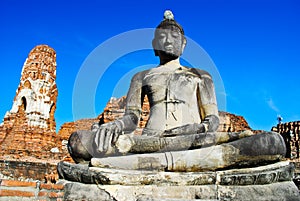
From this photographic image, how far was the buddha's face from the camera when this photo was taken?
4141 millimetres

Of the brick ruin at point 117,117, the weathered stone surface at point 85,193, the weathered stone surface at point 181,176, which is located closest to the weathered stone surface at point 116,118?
the brick ruin at point 117,117

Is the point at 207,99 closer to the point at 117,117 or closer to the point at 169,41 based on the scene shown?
the point at 169,41

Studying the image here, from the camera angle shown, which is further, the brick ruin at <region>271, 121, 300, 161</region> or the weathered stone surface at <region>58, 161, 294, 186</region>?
the brick ruin at <region>271, 121, 300, 161</region>

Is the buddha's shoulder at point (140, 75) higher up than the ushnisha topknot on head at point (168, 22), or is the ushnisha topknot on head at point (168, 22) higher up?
the ushnisha topknot on head at point (168, 22)

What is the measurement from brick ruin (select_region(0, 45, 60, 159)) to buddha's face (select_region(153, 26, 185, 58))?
41.9ft

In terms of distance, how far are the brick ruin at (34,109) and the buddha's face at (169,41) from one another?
502 inches

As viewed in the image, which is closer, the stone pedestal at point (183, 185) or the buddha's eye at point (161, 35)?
the stone pedestal at point (183, 185)

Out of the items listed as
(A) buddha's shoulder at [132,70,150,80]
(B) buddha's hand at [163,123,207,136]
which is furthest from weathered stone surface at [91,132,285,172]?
(A) buddha's shoulder at [132,70,150,80]

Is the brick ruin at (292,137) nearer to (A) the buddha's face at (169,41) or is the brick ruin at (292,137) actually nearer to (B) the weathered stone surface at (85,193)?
(A) the buddha's face at (169,41)

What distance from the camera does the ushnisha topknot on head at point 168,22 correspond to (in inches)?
165

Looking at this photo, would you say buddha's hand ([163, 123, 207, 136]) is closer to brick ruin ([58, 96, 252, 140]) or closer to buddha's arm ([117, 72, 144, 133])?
buddha's arm ([117, 72, 144, 133])

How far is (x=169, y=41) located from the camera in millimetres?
4129

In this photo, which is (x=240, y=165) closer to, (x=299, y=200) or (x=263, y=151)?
(x=263, y=151)

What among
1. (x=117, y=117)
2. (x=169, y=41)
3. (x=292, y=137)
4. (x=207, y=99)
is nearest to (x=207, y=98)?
(x=207, y=99)
